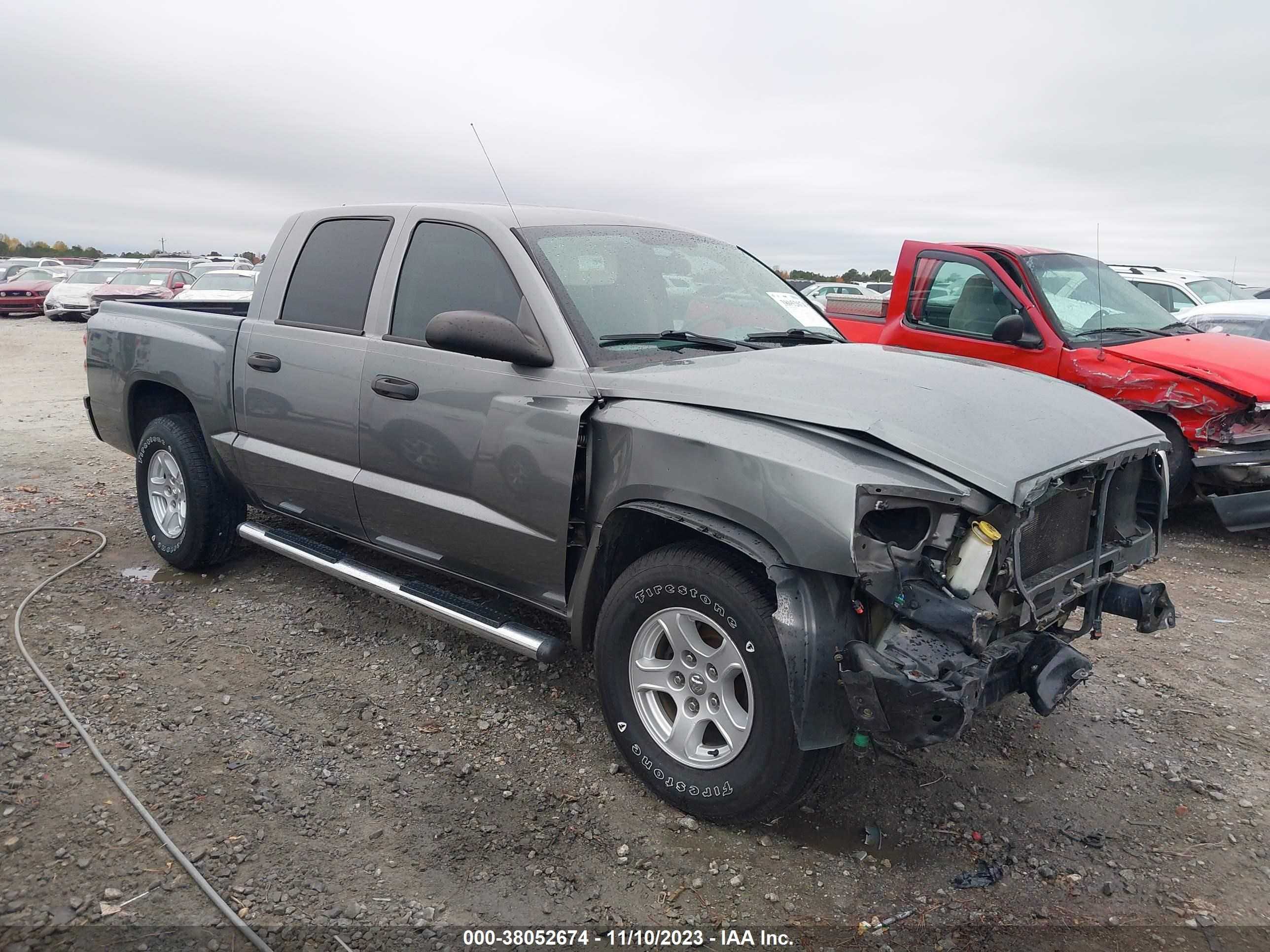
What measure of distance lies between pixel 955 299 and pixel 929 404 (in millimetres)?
4444

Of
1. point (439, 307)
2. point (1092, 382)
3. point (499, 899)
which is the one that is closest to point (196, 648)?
point (439, 307)

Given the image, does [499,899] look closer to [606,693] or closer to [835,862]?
[606,693]

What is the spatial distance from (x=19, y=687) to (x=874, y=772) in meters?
3.43

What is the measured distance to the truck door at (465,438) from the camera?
341cm

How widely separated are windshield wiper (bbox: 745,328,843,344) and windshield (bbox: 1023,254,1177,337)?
318cm

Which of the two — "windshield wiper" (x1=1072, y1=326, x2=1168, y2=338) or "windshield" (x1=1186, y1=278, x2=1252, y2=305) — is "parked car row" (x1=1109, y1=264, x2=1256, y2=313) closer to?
"windshield" (x1=1186, y1=278, x2=1252, y2=305)

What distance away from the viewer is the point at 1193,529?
22.0 feet

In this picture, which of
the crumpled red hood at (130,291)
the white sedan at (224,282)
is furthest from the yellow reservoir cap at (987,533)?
the crumpled red hood at (130,291)

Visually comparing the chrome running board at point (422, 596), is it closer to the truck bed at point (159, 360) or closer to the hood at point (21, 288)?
the truck bed at point (159, 360)

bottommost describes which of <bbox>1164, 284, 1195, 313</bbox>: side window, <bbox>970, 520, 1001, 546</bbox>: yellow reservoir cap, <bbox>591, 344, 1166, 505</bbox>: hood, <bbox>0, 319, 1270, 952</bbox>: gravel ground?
<bbox>0, 319, 1270, 952</bbox>: gravel ground

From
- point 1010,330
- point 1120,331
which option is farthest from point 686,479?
point 1120,331

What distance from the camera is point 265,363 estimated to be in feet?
15.0

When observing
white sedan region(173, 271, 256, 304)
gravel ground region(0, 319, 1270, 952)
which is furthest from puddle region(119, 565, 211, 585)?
white sedan region(173, 271, 256, 304)

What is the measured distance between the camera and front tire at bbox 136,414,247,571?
5.12 metres
